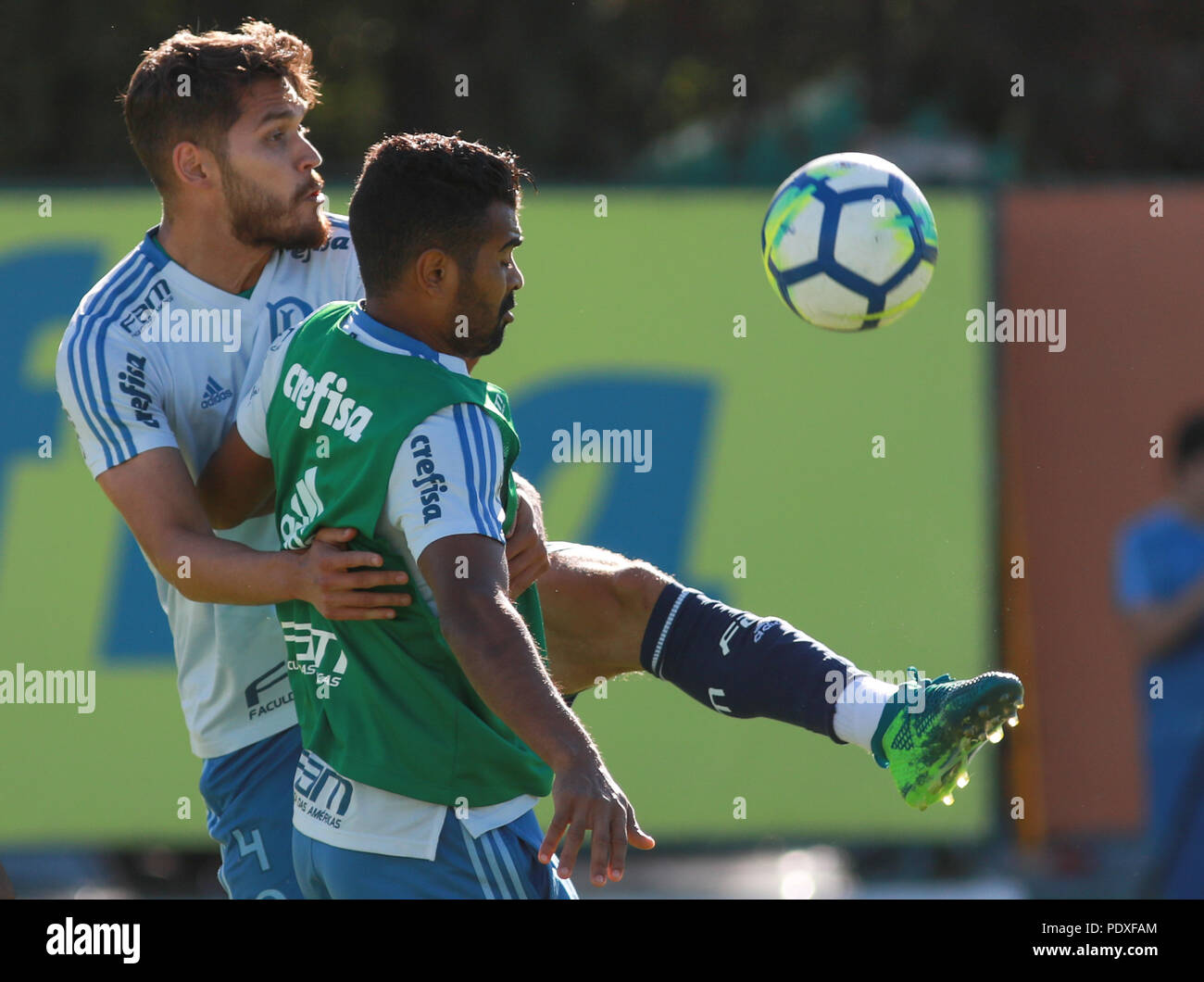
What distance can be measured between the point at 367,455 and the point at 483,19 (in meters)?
9.19

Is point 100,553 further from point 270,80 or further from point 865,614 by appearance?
point 270,80

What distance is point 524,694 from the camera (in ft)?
9.18

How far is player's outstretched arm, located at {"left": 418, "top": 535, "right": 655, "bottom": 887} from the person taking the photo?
275 cm

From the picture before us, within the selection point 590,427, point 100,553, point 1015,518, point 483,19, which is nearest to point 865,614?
point 1015,518

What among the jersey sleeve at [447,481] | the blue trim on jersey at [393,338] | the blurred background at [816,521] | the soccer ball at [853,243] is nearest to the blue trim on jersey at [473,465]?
the jersey sleeve at [447,481]

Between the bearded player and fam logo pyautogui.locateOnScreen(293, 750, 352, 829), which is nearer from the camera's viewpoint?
fam logo pyautogui.locateOnScreen(293, 750, 352, 829)

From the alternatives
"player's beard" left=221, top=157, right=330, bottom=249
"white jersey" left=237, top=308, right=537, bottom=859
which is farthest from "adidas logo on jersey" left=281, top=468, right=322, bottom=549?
"player's beard" left=221, top=157, right=330, bottom=249

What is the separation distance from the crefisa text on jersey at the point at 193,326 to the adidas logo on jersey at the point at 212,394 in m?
0.09

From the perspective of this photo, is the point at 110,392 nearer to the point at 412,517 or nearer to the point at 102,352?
the point at 102,352

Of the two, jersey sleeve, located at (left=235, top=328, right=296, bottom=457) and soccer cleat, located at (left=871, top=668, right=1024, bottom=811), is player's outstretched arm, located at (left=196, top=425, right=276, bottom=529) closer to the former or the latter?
jersey sleeve, located at (left=235, top=328, right=296, bottom=457)

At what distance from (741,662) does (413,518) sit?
97cm

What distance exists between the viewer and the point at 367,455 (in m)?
3.00

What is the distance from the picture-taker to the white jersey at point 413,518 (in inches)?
115

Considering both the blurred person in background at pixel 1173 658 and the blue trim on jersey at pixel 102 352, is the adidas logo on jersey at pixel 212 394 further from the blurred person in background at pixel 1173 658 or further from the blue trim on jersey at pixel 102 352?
the blurred person in background at pixel 1173 658
